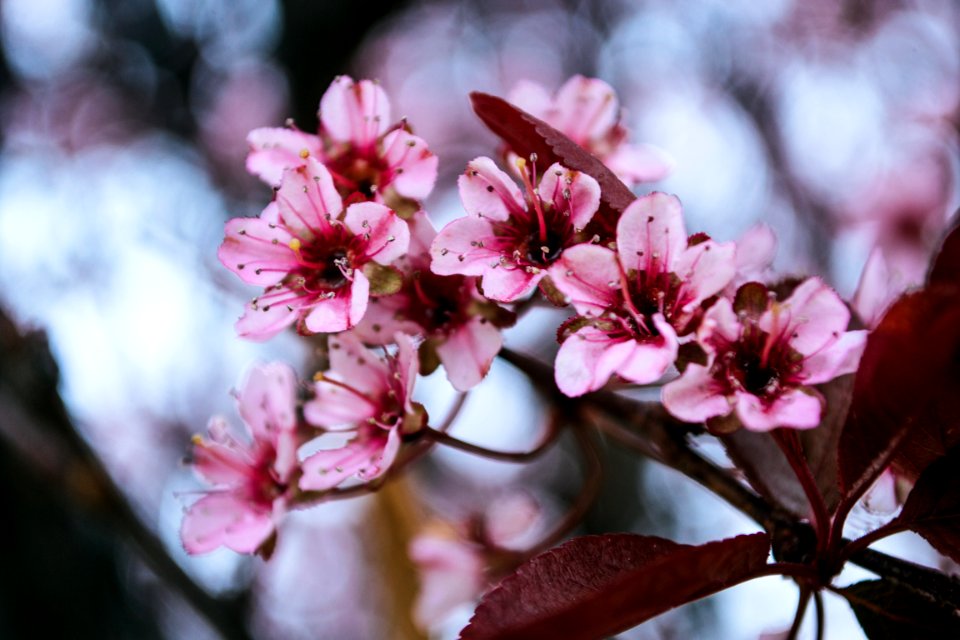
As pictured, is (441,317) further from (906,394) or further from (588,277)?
Result: (906,394)

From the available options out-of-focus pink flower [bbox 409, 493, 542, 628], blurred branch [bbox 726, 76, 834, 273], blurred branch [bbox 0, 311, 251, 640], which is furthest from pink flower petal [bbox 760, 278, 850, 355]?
blurred branch [bbox 726, 76, 834, 273]

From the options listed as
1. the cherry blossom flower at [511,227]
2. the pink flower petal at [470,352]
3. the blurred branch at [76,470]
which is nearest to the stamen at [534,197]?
the cherry blossom flower at [511,227]

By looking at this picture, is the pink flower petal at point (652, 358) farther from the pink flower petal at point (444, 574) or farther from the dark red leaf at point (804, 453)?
the pink flower petal at point (444, 574)

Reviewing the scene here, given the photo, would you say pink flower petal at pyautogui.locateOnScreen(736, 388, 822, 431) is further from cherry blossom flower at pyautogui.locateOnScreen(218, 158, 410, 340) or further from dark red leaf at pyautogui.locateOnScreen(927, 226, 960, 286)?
cherry blossom flower at pyautogui.locateOnScreen(218, 158, 410, 340)

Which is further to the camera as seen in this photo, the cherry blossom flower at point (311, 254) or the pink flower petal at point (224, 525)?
the pink flower petal at point (224, 525)

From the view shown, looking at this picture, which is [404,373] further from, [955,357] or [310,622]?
[310,622]

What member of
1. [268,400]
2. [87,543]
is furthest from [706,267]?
[87,543]
